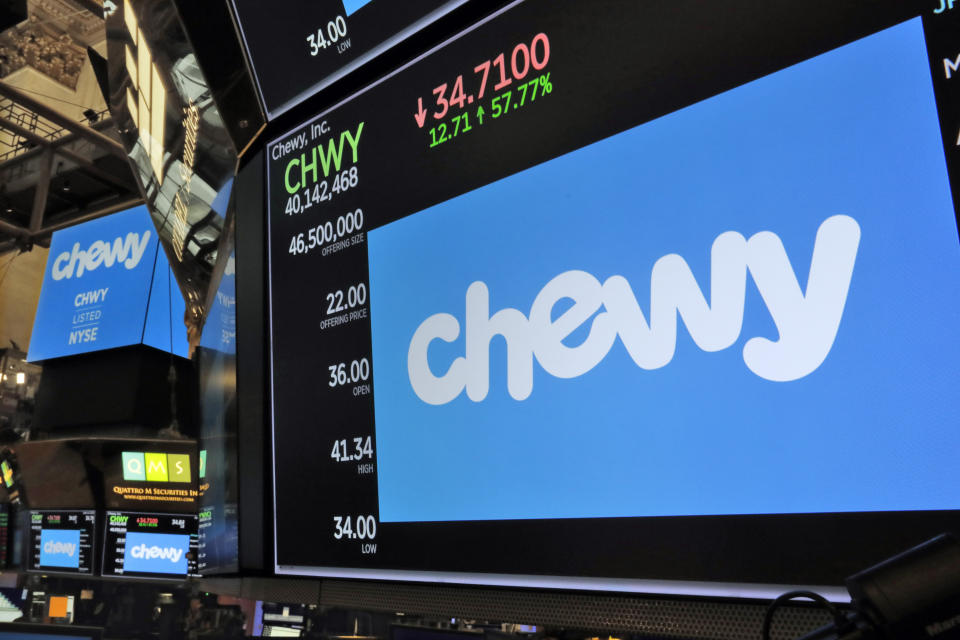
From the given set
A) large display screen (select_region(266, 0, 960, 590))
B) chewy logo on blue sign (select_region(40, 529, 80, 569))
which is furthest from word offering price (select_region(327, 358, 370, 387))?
chewy logo on blue sign (select_region(40, 529, 80, 569))

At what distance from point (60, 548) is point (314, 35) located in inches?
208

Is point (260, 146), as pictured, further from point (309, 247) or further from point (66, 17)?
point (66, 17)

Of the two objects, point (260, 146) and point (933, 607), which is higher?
point (260, 146)

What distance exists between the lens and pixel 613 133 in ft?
4.67

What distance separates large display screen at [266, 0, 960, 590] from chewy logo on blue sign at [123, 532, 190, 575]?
3886 millimetres

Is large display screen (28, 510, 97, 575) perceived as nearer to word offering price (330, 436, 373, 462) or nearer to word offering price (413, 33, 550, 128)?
word offering price (330, 436, 373, 462)

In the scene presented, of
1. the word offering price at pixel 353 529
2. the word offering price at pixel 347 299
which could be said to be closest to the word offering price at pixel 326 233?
the word offering price at pixel 347 299

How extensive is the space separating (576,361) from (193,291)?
183 cm

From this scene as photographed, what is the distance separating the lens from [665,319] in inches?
51.3

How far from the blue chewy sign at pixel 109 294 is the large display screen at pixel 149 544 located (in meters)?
1.23

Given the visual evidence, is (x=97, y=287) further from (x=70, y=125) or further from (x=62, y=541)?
(x=70, y=125)

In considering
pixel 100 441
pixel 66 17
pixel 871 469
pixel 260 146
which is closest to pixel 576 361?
pixel 871 469

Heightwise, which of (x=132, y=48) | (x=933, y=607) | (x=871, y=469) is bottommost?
(x=933, y=607)

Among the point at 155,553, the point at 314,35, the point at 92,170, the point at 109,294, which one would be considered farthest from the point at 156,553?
the point at 92,170
